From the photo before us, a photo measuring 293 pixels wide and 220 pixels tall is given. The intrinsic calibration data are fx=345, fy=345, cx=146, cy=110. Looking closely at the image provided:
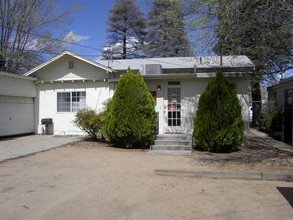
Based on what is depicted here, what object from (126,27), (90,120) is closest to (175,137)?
(90,120)

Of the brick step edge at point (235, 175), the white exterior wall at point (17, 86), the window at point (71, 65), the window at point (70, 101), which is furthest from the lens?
the window at point (71, 65)

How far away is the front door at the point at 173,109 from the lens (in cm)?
1549

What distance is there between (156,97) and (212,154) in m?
4.42

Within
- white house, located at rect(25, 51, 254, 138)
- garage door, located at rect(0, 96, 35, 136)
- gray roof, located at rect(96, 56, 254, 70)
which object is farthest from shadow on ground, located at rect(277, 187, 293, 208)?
garage door, located at rect(0, 96, 35, 136)

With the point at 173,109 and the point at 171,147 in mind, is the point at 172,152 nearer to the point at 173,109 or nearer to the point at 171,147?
the point at 171,147

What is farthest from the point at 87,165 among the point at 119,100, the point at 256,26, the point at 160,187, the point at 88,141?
the point at 256,26

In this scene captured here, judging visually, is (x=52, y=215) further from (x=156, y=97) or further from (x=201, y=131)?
(x=156, y=97)

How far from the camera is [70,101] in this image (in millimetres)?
17453

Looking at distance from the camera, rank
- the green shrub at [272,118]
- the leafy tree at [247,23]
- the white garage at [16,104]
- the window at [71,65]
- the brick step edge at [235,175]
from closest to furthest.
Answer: the brick step edge at [235,175]
the leafy tree at [247,23]
the white garage at [16,104]
the window at [71,65]
the green shrub at [272,118]

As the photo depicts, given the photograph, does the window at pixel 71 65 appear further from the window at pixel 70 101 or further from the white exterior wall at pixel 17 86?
the white exterior wall at pixel 17 86

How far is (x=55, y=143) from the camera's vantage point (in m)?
14.5

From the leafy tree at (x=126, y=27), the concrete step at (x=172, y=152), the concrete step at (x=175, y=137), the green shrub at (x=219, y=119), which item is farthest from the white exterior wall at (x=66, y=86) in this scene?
the leafy tree at (x=126, y=27)

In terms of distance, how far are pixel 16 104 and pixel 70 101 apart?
8.67 ft

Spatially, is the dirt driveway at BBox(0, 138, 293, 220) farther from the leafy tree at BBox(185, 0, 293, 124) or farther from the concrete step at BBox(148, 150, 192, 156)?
the leafy tree at BBox(185, 0, 293, 124)
